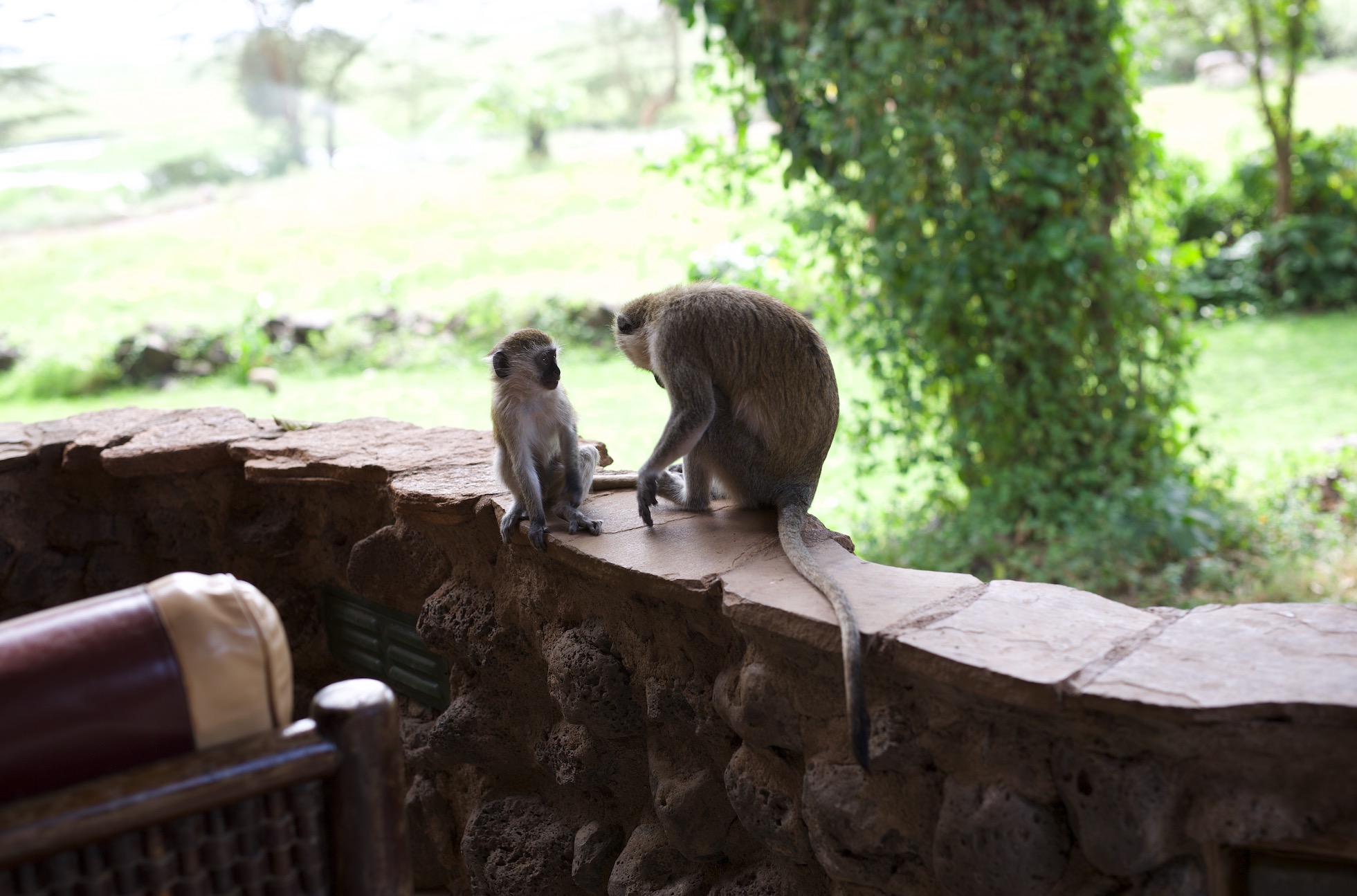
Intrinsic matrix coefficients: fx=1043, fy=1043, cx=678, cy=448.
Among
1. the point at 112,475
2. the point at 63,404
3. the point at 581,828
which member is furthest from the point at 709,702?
the point at 63,404

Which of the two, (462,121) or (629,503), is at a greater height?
(462,121)

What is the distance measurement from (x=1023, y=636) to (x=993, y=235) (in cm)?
373

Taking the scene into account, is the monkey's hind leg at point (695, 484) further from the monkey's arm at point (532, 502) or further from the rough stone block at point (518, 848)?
the rough stone block at point (518, 848)

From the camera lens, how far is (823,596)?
7.64 feet

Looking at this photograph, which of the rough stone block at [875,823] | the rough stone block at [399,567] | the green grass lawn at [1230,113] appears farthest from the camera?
the green grass lawn at [1230,113]

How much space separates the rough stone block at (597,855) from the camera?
2977mm

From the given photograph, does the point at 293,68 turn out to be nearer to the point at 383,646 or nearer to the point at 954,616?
the point at 383,646

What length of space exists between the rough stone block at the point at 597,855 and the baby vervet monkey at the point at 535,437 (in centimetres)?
86

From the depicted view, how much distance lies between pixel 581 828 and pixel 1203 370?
7812 millimetres

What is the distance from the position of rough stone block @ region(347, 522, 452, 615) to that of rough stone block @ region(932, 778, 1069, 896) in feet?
6.45

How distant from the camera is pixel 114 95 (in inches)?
575

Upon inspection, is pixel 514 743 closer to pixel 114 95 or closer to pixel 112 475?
pixel 112 475

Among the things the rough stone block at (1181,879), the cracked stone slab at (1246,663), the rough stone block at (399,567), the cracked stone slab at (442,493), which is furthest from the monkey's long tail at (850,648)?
the rough stone block at (399,567)

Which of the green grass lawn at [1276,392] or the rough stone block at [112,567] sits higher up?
the rough stone block at [112,567]
